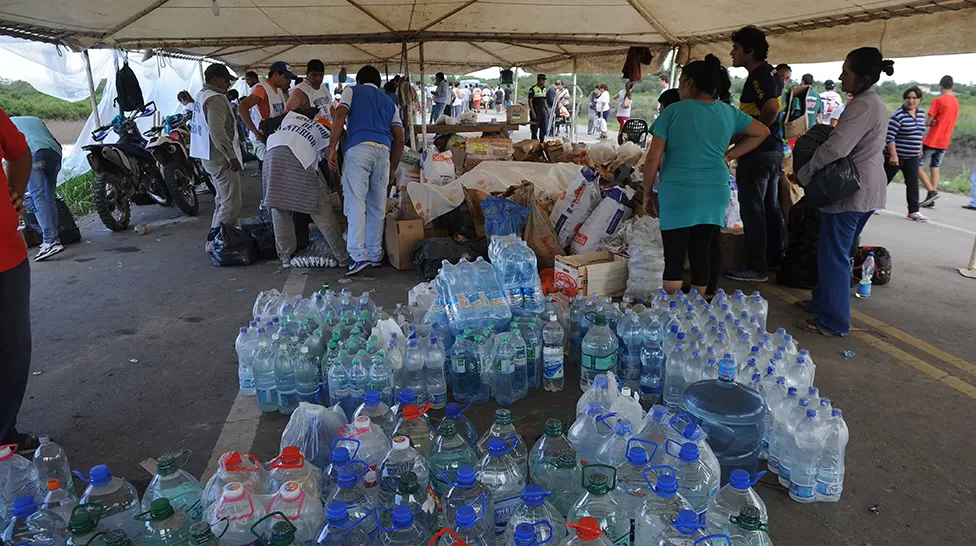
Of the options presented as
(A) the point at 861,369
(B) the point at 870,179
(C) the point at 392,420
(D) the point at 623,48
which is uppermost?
(D) the point at 623,48

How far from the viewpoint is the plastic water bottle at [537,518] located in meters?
1.57

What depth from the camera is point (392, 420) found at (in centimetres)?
255

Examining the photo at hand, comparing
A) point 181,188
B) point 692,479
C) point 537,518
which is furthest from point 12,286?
point 181,188

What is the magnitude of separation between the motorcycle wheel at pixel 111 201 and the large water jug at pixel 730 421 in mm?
7547

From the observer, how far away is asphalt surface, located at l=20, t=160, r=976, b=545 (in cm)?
250

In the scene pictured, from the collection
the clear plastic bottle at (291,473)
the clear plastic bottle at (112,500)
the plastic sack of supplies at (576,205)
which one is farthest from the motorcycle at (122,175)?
the clear plastic bottle at (291,473)

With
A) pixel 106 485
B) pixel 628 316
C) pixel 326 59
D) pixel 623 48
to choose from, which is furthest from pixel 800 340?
pixel 326 59

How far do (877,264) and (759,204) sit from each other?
1.28 metres

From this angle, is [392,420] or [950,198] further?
[950,198]

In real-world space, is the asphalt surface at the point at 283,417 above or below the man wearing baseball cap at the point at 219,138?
below

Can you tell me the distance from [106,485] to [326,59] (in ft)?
42.1

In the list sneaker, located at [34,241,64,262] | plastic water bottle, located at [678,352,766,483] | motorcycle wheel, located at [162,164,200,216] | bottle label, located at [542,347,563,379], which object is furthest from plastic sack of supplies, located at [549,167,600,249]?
motorcycle wheel, located at [162,164,200,216]

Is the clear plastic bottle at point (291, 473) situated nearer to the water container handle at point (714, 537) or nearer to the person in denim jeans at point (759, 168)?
the water container handle at point (714, 537)

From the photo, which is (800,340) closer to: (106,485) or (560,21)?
(106,485)
